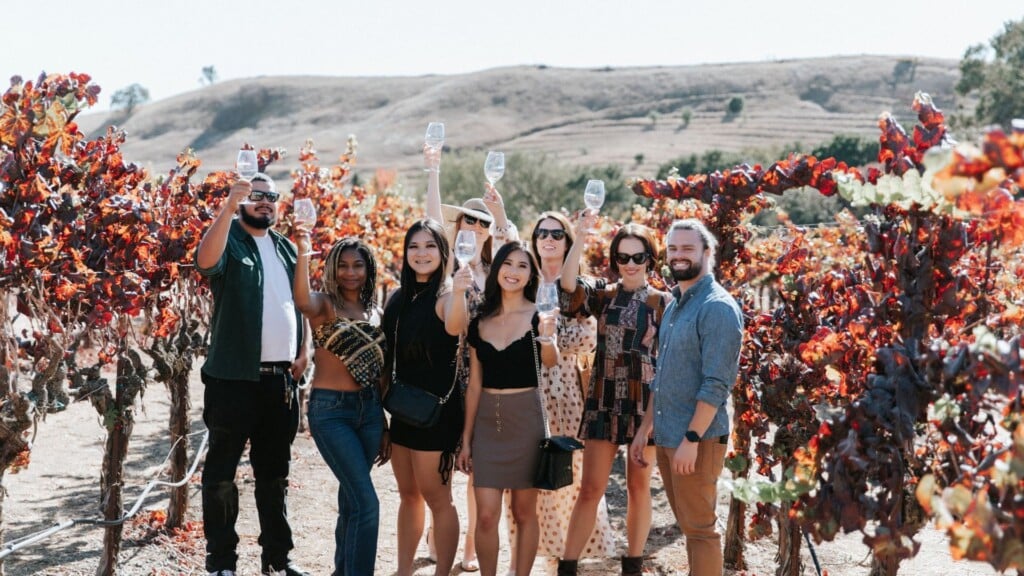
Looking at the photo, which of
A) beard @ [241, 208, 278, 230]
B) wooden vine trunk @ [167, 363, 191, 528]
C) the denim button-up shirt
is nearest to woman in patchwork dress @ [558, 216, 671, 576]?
the denim button-up shirt

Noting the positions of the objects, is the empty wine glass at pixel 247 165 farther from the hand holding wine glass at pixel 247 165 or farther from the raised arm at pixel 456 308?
the raised arm at pixel 456 308

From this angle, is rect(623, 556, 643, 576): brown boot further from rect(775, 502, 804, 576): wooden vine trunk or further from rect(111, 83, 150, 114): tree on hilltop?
rect(111, 83, 150, 114): tree on hilltop

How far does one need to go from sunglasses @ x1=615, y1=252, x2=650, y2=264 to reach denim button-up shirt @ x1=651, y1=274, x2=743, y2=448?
0.68m

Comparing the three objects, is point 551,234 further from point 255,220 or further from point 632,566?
point 632,566

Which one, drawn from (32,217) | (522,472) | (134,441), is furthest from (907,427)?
(134,441)

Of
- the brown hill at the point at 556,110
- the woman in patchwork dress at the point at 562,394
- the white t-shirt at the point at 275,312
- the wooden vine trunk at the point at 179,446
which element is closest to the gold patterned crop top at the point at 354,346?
the white t-shirt at the point at 275,312

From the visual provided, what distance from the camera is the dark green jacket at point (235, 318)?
4555 millimetres

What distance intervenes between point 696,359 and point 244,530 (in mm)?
3915

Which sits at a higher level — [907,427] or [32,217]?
[32,217]

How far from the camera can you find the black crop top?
15.2 feet

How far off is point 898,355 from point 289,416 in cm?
302

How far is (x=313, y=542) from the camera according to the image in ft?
20.9

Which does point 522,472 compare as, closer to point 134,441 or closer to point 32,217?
point 32,217

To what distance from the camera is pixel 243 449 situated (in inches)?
184
